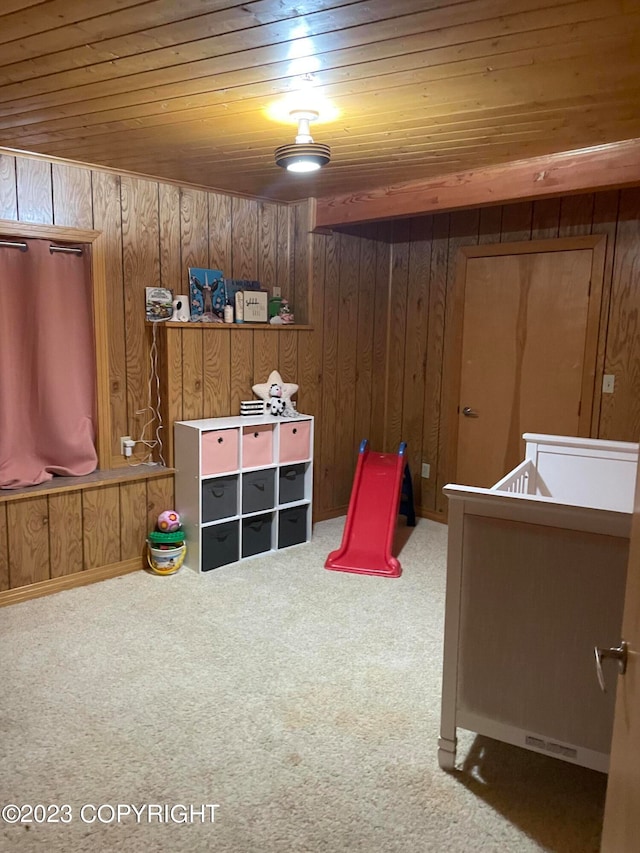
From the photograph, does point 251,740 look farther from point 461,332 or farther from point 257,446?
point 461,332

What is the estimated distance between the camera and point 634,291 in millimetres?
3801

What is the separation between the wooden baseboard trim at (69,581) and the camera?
3.36m

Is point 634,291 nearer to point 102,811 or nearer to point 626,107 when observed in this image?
point 626,107

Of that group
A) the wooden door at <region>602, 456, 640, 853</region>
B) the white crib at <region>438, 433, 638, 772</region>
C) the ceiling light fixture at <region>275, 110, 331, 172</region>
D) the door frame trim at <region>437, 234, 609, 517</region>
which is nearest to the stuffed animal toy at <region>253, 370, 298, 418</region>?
the door frame trim at <region>437, 234, 609, 517</region>

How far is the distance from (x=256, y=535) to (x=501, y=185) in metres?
2.49

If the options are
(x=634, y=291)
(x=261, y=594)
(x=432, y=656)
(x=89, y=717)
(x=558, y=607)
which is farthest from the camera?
(x=634, y=291)

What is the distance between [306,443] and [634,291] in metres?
2.20

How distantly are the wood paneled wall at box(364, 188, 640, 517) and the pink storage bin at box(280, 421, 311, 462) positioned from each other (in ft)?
3.67

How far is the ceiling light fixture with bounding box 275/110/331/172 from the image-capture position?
265 cm

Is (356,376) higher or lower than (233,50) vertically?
lower

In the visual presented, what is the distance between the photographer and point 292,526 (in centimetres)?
431

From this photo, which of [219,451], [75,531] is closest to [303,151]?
[219,451]

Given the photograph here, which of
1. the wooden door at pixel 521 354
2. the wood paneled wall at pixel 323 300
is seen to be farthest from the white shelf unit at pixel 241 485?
the wooden door at pixel 521 354

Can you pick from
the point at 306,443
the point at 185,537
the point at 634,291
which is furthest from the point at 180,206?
the point at 634,291
